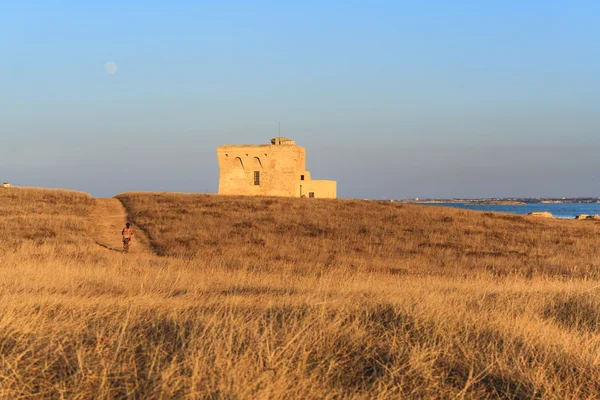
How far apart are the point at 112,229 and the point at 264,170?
2289 centimetres

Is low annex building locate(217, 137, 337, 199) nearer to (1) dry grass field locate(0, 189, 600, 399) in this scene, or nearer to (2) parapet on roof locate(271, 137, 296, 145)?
(2) parapet on roof locate(271, 137, 296, 145)

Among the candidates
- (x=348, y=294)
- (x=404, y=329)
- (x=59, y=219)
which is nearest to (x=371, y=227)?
(x=59, y=219)

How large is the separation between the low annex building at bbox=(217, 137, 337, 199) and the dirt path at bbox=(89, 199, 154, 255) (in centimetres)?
1340

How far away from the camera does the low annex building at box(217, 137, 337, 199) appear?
1783 inches

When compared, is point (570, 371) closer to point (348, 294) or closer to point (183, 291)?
point (348, 294)

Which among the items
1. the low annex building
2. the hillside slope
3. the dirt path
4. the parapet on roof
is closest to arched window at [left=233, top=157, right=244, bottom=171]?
the low annex building

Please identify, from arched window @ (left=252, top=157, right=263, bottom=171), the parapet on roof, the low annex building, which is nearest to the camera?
the low annex building

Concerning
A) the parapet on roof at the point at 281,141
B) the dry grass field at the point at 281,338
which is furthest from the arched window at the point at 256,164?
the dry grass field at the point at 281,338

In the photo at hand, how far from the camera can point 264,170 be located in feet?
150

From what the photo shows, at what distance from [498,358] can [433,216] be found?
25195 mm

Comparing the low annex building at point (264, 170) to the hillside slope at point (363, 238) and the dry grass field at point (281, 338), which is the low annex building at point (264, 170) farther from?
the dry grass field at point (281, 338)

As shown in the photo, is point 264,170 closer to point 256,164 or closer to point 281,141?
point 256,164

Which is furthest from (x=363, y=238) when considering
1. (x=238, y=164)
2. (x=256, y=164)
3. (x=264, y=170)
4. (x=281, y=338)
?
(x=238, y=164)

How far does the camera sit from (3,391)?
130 inches
